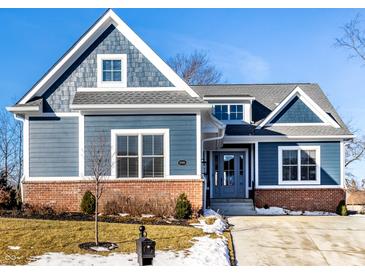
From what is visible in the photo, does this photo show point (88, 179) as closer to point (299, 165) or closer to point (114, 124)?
point (114, 124)

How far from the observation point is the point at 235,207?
15.9 m

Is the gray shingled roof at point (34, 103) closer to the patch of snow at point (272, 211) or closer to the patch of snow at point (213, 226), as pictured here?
the patch of snow at point (213, 226)

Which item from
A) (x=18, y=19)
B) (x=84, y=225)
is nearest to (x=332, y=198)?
(x=84, y=225)

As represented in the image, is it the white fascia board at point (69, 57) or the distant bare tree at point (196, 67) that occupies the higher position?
the distant bare tree at point (196, 67)

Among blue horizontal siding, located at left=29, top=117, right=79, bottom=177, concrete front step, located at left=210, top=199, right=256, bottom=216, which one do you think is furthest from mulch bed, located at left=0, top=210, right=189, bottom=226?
concrete front step, located at left=210, top=199, right=256, bottom=216

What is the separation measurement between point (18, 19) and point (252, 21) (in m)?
7.19

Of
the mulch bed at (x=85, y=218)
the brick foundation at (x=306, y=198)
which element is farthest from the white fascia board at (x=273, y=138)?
the mulch bed at (x=85, y=218)

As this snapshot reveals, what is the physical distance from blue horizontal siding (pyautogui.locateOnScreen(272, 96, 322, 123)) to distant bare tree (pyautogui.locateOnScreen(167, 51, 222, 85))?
1950 centimetres

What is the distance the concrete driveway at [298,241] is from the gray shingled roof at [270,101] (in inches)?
167

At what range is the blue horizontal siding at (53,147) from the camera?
12.9 metres

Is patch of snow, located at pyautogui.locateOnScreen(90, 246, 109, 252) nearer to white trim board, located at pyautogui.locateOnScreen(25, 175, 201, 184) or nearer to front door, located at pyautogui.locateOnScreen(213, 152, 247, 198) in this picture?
white trim board, located at pyautogui.locateOnScreen(25, 175, 201, 184)

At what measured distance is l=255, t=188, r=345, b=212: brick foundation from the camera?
15.8m
